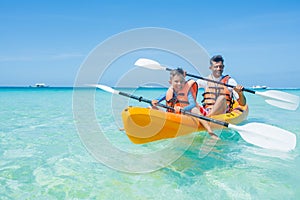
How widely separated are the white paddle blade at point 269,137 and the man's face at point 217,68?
1.71 meters

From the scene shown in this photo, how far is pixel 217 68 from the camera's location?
522 cm

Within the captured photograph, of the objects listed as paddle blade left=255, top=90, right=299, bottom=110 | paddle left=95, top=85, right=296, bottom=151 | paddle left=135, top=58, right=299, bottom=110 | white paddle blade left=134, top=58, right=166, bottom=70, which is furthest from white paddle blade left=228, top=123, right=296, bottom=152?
white paddle blade left=134, top=58, right=166, bottom=70

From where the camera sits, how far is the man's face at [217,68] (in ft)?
17.1

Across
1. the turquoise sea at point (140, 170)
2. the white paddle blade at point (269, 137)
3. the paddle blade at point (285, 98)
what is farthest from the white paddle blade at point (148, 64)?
the white paddle blade at point (269, 137)

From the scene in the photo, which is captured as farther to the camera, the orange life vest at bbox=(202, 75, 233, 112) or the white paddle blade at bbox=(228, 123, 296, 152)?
the orange life vest at bbox=(202, 75, 233, 112)

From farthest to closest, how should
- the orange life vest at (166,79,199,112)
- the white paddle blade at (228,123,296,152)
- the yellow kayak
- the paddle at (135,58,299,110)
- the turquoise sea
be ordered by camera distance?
1. the paddle at (135,58,299,110)
2. the orange life vest at (166,79,199,112)
3. the white paddle blade at (228,123,296,152)
4. the yellow kayak
5. the turquoise sea

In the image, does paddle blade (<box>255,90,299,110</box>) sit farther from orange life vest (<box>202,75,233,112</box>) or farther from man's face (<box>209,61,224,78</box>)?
man's face (<box>209,61,224,78</box>)

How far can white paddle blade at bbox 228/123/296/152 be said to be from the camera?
11.6ft

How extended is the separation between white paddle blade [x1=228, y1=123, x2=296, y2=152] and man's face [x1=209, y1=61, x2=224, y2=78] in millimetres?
1706

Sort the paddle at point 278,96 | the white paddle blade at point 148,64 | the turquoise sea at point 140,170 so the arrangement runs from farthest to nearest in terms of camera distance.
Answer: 1. the white paddle blade at point 148,64
2. the paddle at point 278,96
3. the turquoise sea at point 140,170

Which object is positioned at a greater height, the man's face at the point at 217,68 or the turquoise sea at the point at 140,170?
the man's face at the point at 217,68

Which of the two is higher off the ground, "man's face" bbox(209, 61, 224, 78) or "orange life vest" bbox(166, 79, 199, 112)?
"man's face" bbox(209, 61, 224, 78)

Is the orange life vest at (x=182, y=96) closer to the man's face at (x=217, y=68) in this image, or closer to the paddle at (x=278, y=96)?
the paddle at (x=278, y=96)

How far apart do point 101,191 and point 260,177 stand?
80.5 inches
